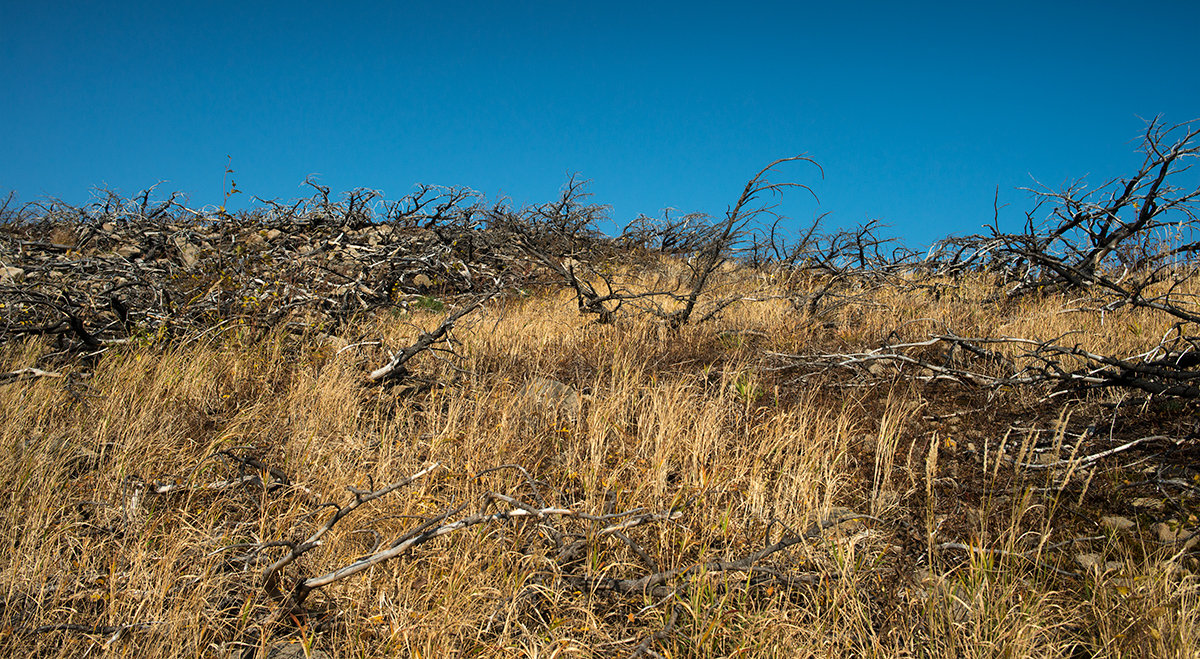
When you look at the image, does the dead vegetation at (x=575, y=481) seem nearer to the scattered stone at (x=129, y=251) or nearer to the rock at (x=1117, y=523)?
the rock at (x=1117, y=523)

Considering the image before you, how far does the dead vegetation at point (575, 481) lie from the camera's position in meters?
2.31

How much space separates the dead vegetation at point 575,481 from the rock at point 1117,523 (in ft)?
0.06

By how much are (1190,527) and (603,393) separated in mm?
3148

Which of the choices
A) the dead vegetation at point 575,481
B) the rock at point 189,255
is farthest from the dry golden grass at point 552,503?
the rock at point 189,255

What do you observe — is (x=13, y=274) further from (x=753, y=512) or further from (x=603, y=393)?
(x=753, y=512)

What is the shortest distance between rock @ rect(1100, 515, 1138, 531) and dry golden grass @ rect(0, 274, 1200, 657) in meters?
0.06

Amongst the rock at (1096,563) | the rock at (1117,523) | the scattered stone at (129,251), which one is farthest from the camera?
the scattered stone at (129,251)

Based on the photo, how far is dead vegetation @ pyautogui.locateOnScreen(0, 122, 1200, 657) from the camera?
7.57ft

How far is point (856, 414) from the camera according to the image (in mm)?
4480

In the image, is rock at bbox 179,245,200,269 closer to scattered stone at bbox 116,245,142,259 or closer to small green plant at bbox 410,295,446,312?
scattered stone at bbox 116,245,142,259

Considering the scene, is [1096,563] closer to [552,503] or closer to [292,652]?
[552,503]

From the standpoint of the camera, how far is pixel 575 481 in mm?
3467

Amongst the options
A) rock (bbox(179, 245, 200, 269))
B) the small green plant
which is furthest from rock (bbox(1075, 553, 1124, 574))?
rock (bbox(179, 245, 200, 269))

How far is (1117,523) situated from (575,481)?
260cm
